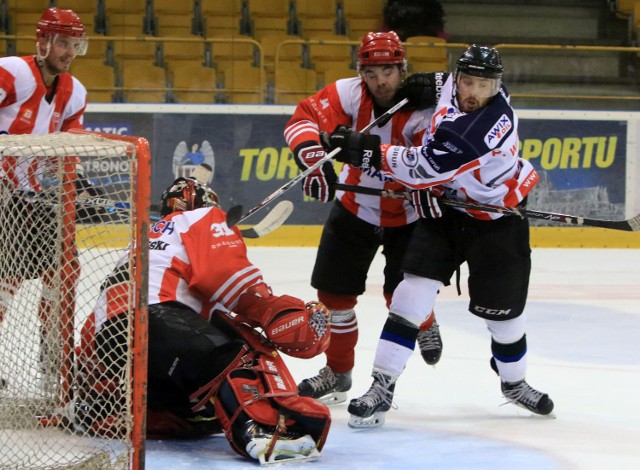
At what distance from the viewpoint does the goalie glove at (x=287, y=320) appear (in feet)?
8.78

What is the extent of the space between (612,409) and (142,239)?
1646 millimetres

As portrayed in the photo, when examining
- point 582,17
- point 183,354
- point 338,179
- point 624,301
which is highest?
point 582,17

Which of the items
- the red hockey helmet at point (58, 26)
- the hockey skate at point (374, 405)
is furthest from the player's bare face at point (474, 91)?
the red hockey helmet at point (58, 26)

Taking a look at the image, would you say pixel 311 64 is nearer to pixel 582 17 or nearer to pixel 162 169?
pixel 162 169

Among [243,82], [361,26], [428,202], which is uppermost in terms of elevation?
[361,26]

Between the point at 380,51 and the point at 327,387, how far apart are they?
1.00 metres

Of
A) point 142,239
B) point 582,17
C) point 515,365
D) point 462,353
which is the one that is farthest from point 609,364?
point 582,17

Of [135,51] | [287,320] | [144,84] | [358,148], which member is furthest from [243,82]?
[287,320]

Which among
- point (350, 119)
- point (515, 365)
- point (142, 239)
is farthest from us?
point (350, 119)

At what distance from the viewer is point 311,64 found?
23.3ft

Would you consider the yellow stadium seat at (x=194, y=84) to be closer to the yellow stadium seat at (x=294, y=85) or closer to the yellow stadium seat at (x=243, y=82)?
the yellow stadium seat at (x=243, y=82)

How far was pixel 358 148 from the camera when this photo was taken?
3010 mm

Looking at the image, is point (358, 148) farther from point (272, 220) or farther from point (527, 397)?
point (527, 397)

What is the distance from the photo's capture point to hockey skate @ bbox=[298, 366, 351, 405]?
3.33 meters
